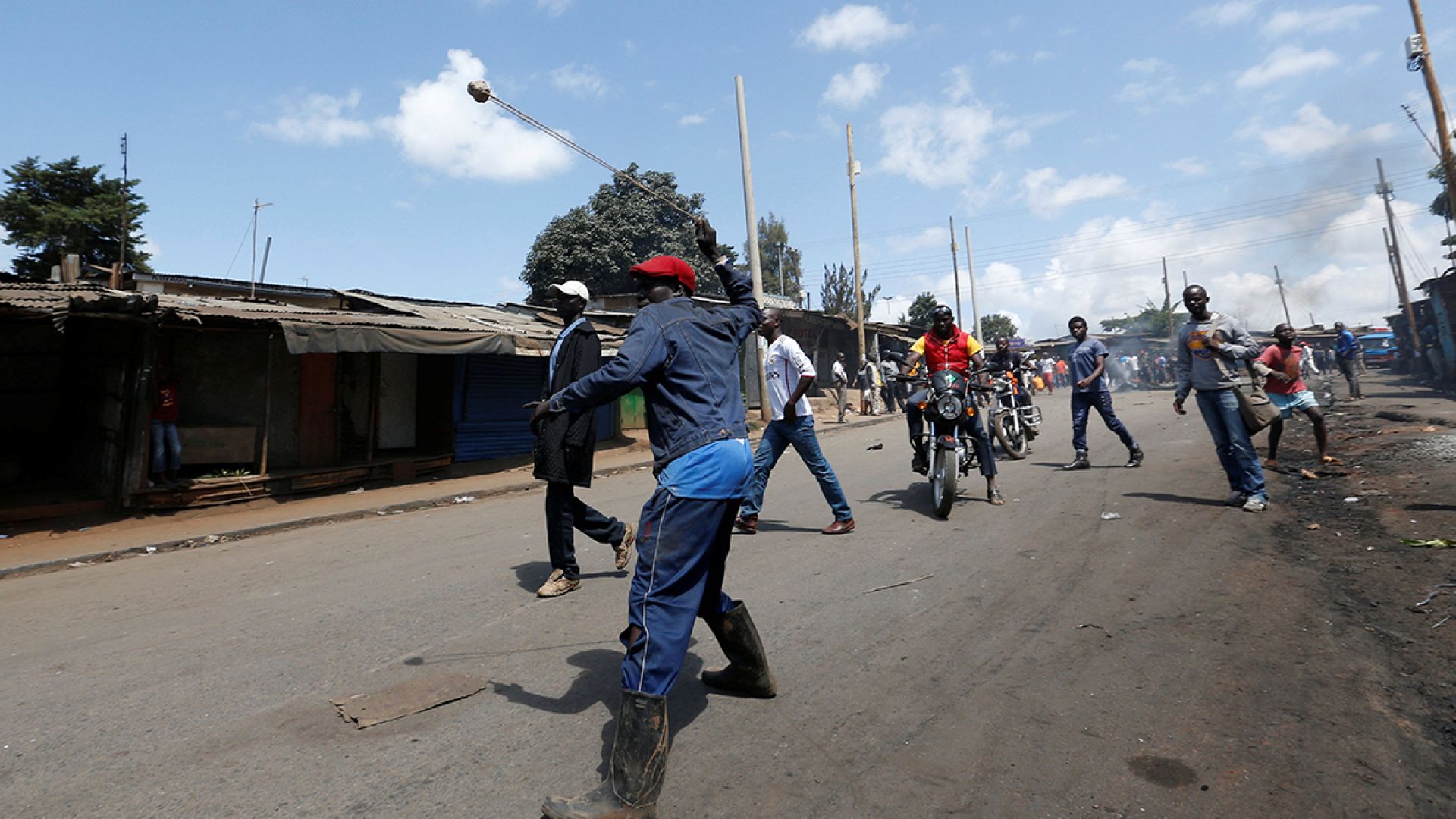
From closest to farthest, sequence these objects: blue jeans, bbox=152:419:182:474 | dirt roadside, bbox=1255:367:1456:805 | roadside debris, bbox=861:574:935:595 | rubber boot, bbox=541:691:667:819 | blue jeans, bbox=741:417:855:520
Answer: rubber boot, bbox=541:691:667:819, dirt roadside, bbox=1255:367:1456:805, roadside debris, bbox=861:574:935:595, blue jeans, bbox=741:417:855:520, blue jeans, bbox=152:419:182:474

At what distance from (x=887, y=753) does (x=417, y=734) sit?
1700 millimetres

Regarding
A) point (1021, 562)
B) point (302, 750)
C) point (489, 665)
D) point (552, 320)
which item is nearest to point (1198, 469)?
point (1021, 562)

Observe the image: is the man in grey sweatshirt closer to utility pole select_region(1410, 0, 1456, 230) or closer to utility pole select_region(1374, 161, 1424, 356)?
utility pole select_region(1410, 0, 1456, 230)

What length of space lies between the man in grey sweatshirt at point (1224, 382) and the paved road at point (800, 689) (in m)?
0.56

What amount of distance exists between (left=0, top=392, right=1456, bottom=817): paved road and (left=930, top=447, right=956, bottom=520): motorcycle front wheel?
503mm

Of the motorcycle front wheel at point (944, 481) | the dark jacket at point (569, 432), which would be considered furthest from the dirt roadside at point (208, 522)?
the motorcycle front wheel at point (944, 481)

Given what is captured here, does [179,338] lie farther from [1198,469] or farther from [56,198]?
[56,198]

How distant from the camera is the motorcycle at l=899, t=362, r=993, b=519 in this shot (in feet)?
20.6

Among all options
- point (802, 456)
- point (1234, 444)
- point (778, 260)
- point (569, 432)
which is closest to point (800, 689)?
point (569, 432)

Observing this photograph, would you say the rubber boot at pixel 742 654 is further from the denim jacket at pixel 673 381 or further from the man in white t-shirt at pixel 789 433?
the man in white t-shirt at pixel 789 433

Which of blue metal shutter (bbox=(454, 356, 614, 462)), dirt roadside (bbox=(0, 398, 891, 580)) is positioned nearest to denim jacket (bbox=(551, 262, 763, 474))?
dirt roadside (bbox=(0, 398, 891, 580))

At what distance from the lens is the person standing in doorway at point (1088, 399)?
880 cm

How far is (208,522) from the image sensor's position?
28.3ft

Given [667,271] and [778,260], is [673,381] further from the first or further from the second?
[778,260]
